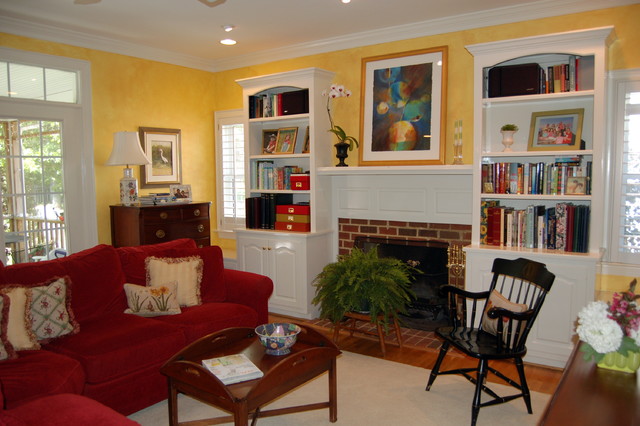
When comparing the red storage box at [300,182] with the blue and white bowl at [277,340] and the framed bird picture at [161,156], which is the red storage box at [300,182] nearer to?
the framed bird picture at [161,156]

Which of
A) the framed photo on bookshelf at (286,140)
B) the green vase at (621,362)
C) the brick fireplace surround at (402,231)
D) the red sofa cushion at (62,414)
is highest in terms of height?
the framed photo on bookshelf at (286,140)

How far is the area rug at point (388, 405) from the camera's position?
2.77 m

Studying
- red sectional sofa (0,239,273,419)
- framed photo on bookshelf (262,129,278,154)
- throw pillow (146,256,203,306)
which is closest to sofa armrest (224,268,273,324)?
red sectional sofa (0,239,273,419)

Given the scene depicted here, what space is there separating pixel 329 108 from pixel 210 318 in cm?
245

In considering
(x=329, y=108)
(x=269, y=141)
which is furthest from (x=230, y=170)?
(x=329, y=108)

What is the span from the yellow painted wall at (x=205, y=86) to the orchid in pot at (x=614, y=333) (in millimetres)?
2257

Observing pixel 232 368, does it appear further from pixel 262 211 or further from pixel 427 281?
pixel 262 211

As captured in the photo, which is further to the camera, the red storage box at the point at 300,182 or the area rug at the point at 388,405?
the red storage box at the point at 300,182

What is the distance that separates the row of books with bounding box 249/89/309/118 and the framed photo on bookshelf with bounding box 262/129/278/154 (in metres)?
0.21

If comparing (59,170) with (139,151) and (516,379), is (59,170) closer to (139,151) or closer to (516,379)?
(139,151)

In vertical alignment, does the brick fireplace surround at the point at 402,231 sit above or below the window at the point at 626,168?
below

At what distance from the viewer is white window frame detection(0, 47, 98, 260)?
4.44m

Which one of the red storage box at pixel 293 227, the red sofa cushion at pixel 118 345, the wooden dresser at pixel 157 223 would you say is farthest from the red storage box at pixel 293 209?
the red sofa cushion at pixel 118 345

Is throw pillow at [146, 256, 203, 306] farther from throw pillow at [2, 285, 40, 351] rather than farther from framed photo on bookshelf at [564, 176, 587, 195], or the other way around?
framed photo on bookshelf at [564, 176, 587, 195]
